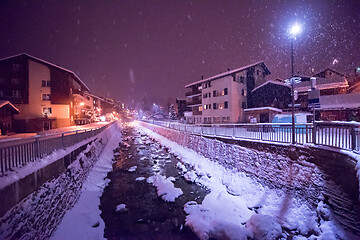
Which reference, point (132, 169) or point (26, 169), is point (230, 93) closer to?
point (132, 169)

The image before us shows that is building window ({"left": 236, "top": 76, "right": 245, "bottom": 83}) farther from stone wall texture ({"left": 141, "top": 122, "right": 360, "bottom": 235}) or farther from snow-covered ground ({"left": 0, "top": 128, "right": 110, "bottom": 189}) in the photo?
snow-covered ground ({"left": 0, "top": 128, "right": 110, "bottom": 189})

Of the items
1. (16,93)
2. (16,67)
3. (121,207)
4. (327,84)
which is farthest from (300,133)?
(16,67)

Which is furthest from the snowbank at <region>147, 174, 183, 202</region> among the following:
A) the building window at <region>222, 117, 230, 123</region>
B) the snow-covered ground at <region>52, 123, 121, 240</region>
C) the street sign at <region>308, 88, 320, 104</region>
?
the building window at <region>222, 117, 230, 123</region>

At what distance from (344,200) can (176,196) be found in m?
7.03

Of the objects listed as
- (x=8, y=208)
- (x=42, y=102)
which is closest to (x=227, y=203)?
(x=8, y=208)

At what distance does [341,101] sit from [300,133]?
19.0m

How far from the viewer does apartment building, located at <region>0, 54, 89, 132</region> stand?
2617 cm

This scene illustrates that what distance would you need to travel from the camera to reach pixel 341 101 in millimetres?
21344

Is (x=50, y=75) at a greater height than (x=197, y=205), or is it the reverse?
(x=50, y=75)

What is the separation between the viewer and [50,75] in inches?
1161

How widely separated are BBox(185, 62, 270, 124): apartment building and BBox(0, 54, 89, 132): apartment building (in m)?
29.0

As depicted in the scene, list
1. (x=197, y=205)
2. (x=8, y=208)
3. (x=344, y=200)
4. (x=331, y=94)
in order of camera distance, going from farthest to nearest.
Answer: (x=331, y=94) < (x=197, y=205) < (x=344, y=200) < (x=8, y=208)

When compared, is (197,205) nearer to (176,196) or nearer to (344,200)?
(176,196)

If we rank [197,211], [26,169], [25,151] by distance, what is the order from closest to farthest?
[26,169] < [25,151] < [197,211]
